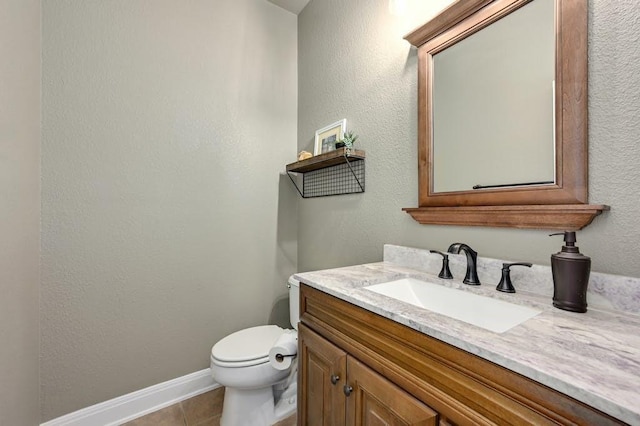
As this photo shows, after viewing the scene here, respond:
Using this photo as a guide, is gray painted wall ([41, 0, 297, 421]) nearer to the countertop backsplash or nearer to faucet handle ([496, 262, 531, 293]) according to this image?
the countertop backsplash

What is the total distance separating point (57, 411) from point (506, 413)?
198 cm

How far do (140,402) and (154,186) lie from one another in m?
1.25

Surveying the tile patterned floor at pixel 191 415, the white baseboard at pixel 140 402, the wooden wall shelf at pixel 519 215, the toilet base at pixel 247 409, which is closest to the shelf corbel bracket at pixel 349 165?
the wooden wall shelf at pixel 519 215

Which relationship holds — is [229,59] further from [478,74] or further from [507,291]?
[507,291]

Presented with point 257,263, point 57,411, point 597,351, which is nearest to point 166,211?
point 257,263

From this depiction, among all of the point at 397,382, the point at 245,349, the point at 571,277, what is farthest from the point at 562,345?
the point at 245,349

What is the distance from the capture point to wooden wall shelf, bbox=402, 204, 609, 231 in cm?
78

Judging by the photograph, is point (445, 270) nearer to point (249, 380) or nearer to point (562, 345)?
point (562, 345)

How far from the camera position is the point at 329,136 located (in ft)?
5.86


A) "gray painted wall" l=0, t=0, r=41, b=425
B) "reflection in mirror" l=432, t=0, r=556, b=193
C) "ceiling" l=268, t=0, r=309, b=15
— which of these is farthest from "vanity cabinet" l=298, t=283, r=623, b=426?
"ceiling" l=268, t=0, r=309, b=15

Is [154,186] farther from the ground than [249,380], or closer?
farther from the ground

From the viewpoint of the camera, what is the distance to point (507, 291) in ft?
2.89

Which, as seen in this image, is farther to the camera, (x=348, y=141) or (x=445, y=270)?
(x=348, y=141)

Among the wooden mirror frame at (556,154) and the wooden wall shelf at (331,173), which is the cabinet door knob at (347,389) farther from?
the wooden wall shelf at (331,173)
